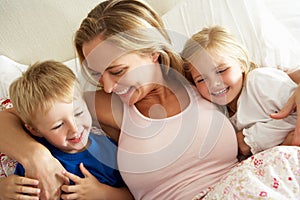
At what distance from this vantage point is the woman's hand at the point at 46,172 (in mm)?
1052

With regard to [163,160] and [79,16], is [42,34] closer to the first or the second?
[79,16]

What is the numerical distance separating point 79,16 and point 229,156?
0.85 meters

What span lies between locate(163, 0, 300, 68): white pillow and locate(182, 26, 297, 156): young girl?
0.15 m

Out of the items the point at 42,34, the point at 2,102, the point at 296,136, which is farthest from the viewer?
the point at 42,34

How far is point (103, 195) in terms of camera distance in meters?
1.11

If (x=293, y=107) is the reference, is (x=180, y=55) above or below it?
above

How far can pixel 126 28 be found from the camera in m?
1.08

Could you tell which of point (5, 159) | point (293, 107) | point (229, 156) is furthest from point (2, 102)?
point (293, 107)

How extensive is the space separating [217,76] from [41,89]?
0.47 metres

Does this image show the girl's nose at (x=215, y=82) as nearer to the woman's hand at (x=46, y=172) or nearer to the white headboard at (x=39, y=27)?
the woman's hand at (x=46, y=172)

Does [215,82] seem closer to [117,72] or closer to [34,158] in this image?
[117,72]

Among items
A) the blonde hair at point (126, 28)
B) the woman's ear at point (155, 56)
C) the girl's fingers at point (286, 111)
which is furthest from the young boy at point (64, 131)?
the girl's fingers at point (286, 111)

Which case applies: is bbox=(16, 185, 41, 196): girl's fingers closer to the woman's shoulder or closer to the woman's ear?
the woman's shoulder

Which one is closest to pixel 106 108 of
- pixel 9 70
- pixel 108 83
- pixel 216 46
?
pixel 108 83
